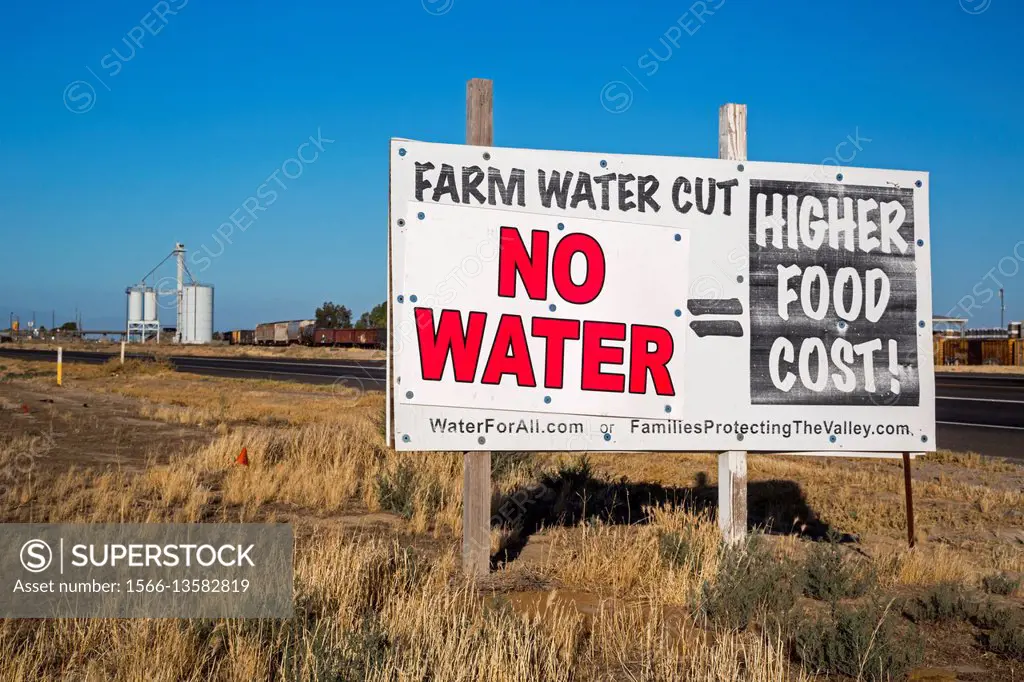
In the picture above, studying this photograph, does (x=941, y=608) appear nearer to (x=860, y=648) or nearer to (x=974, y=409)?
(x=860, y=648)

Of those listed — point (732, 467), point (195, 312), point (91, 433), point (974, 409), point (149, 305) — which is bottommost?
A: point (91, 433)

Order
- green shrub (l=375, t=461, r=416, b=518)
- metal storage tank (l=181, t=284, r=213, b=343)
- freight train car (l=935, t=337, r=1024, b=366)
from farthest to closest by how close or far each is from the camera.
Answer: metal storage tank (l=181, t=284, r=213, b=343) → freight train car (l=935, t=337, r=1024, b=366) → green shrub (l=375, t=461, r=416, b=518)

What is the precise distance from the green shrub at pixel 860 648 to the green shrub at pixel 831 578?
915 millimetres

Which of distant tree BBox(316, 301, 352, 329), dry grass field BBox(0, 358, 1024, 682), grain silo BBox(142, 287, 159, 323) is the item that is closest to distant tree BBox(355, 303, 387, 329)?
distant tree BBox(316, 301, 352, 329)

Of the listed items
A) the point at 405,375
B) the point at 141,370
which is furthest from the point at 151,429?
the point at 141,370

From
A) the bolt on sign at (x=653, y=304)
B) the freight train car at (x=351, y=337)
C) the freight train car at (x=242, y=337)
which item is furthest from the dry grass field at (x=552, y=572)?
the freight train car at (x=242, y=337)

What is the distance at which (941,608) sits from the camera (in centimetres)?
536

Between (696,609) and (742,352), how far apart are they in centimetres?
198

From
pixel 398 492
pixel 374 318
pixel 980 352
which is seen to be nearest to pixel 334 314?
pixel 374 318

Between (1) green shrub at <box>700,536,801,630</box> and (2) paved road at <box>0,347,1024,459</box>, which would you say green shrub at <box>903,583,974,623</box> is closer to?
(1) green shrub at <box>700,536,801,630</box>

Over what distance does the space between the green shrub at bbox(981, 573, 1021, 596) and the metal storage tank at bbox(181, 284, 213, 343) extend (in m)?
122

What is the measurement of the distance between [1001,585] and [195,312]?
123317mm

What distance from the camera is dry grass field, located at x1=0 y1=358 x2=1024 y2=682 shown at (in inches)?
165

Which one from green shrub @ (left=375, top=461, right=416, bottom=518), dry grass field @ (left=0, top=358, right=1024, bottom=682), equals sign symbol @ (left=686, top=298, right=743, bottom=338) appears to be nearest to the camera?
dry grass field @ (left=0, top=358, right=1024, bottom=682)
